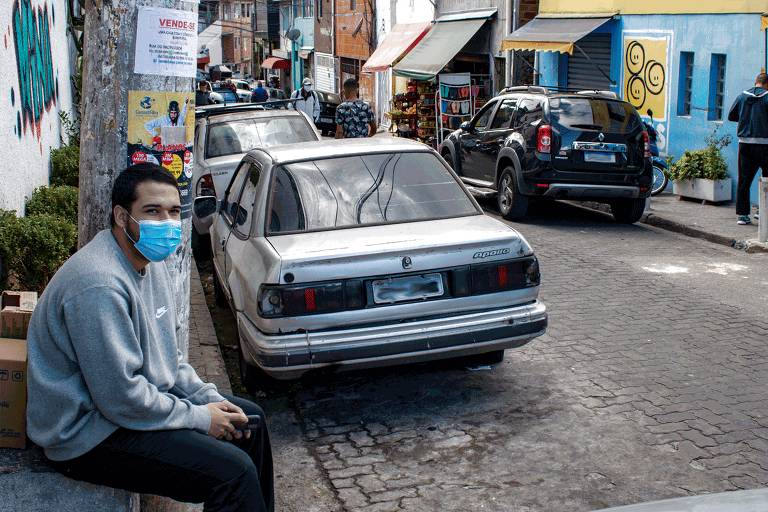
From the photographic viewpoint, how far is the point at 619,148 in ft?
41.0

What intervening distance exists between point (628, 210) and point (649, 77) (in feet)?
17.3

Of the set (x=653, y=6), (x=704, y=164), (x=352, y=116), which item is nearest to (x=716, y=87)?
(x=704, y=164)

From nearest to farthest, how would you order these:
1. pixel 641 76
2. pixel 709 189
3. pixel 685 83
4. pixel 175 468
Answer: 1. pixel 175 468
2. pixel 709 189
3. pixel 685 83
4. pixel 641 76

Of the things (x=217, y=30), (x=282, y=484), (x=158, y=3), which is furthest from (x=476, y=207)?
(x=217, y=30)

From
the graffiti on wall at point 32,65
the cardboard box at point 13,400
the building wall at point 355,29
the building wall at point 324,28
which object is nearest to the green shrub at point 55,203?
the graffiti on wall at point 32,65

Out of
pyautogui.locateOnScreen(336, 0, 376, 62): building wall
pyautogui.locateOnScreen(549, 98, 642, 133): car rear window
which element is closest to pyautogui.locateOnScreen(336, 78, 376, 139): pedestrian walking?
pyautogui.locateOnScreen(549, 98, 642, 133): car rear window

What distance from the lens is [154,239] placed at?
347 centimetres

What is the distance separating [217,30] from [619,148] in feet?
238

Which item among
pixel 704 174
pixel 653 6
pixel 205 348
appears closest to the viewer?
pixel 205 348

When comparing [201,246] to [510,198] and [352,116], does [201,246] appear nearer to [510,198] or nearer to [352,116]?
[352,116]

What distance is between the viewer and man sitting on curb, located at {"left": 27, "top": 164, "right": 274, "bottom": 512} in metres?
3.24

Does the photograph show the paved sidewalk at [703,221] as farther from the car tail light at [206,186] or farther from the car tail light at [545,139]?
the car tail light at [206,186]

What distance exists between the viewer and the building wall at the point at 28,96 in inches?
290

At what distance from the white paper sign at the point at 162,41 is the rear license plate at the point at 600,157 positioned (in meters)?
9.10
